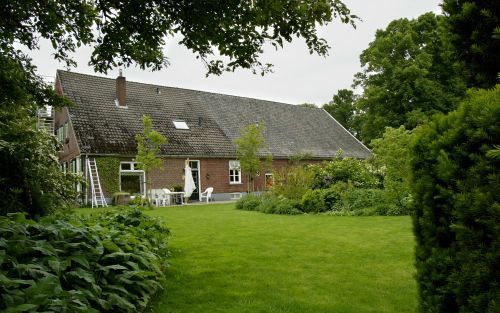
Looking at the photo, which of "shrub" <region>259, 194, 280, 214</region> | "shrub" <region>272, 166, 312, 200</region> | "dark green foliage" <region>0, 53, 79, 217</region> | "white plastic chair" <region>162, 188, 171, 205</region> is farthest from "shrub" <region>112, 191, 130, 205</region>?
"dark green foliage" <region>0, 53, 79, 217</region>

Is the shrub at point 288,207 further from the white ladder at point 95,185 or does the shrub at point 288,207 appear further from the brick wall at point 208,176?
the white ladder at point 95,185

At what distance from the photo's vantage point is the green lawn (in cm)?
437

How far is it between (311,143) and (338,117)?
23.3m

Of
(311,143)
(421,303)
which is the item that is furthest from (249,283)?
(311,143)

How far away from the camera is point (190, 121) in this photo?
28219 mm

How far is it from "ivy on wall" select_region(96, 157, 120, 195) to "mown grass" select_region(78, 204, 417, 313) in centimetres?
1421

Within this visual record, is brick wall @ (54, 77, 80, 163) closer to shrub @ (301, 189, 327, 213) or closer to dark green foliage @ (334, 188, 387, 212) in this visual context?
shrub @ (301, 189, 327, 213)

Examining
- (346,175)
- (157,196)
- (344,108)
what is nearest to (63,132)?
(157,196)

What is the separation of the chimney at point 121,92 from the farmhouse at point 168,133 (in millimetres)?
18

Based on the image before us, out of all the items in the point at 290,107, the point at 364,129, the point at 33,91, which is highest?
the point at 290,107

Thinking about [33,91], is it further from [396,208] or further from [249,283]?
[396,208]

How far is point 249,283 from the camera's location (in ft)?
16.9

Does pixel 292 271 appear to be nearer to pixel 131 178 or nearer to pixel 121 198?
pixel 121 198

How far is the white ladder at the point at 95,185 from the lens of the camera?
21.6 meters
